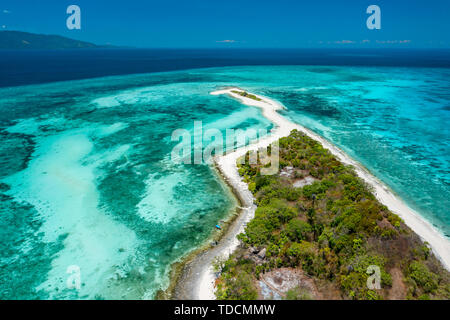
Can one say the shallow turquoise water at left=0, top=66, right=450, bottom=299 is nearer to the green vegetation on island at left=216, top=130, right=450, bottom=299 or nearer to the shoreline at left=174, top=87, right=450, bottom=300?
the shoreline at left=174, top=87, right=450, bottom=300

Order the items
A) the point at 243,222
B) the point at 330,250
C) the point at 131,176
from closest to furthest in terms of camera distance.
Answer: the point at 330,250 < the point at 243,222 < the point at 131,176

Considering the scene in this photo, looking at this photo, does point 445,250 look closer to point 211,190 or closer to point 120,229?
point 211,190

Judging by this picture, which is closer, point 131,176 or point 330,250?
point 330,250

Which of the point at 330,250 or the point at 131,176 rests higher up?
the point at 131,176

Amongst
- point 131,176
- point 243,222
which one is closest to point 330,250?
point 243,222

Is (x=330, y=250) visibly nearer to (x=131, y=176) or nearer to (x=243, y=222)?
(x=243, y=222)

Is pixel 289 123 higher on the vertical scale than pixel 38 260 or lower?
higher
